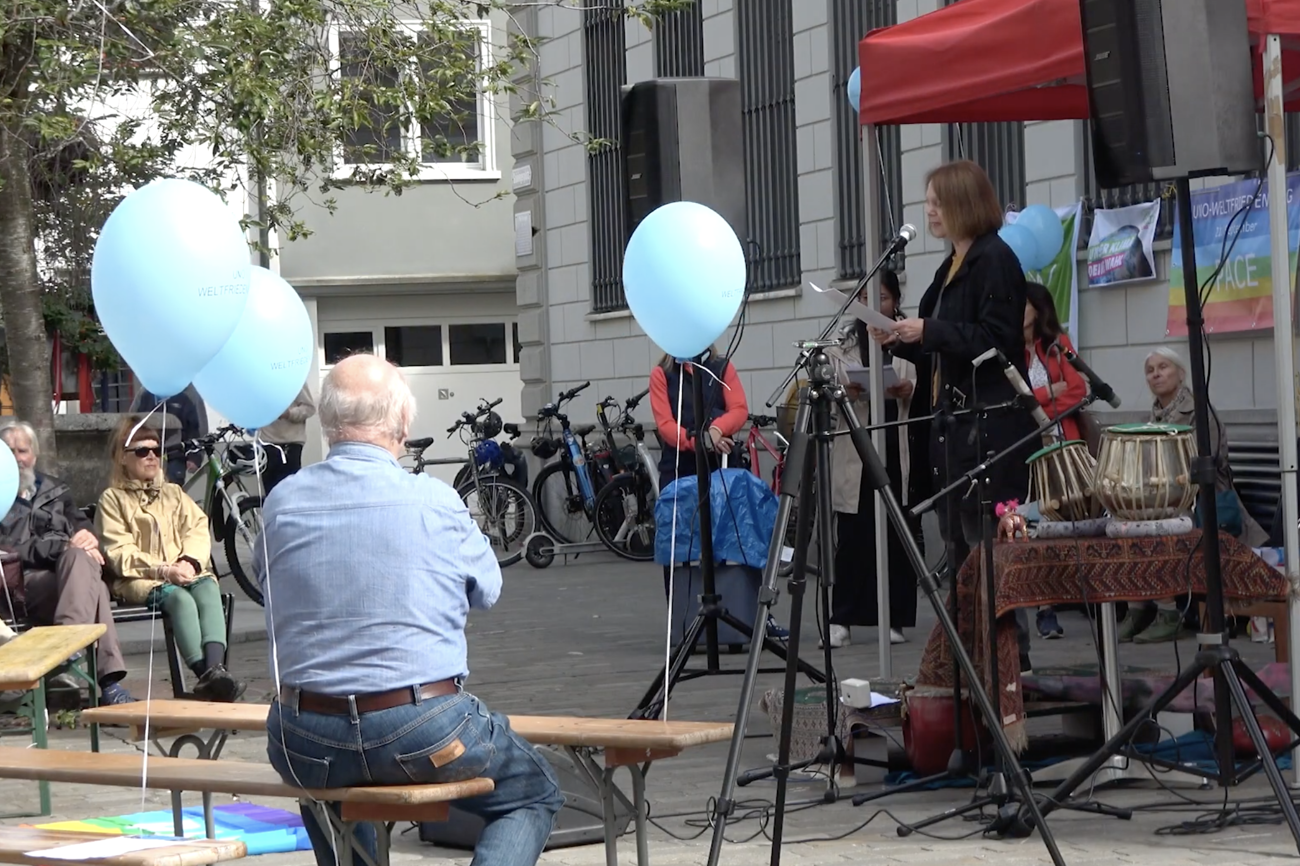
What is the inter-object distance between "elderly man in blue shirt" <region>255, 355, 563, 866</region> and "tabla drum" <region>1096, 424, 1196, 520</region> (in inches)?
95.8

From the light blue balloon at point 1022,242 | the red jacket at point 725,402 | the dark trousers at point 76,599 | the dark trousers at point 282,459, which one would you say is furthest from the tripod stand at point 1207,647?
the dark trousers at point 282,459

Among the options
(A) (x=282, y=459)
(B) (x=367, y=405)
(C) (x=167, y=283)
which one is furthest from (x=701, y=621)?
(A) (x=282, y=459)

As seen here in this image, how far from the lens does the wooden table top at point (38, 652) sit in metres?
6.29

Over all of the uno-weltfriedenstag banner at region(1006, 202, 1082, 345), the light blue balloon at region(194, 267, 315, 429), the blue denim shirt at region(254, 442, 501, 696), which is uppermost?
the uno-weltfriedenstag banner at region(1006, 202, 1082, 345)

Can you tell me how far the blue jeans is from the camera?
4.43 metres

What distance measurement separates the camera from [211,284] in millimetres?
5715

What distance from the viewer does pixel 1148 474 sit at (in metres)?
6.15

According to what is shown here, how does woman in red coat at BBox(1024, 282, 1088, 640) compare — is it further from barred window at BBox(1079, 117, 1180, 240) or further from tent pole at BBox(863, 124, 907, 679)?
barred window at BBox(1079, 117, 1180, 240)

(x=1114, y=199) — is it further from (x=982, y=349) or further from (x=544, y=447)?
(x=544, y=447)

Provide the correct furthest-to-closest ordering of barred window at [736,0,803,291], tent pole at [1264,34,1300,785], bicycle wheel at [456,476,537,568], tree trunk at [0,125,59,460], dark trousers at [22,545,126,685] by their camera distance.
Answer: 1. bicycle wheel at [456,476,537,568]
2. barred window at [736,0,803,291]
3. tree trunk at [0,125,59,460]
4. dark trousers at [22,545,126,685]
5. tent pole at [1264,34,1300,785]

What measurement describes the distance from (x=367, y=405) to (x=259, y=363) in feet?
6.05

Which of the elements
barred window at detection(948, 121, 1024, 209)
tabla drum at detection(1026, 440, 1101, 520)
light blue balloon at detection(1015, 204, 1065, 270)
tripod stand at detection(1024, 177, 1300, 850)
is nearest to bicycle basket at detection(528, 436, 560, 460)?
barred window at detection(948, 121, 1024, 209)

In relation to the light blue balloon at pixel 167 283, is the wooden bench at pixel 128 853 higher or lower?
lower

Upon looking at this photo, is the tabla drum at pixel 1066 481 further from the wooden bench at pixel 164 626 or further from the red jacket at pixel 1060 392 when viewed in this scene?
the wooden bench at pixel 164 626
